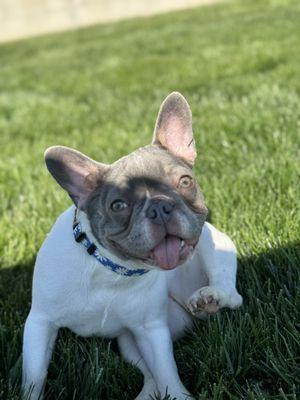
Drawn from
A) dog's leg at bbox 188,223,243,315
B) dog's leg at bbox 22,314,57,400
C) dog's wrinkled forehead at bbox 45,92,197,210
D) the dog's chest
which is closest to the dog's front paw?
dog's leg at bbox 188,223,243,315

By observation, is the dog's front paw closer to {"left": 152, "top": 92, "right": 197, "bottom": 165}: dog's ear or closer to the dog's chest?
the dog's chest

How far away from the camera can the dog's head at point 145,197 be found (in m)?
2.15

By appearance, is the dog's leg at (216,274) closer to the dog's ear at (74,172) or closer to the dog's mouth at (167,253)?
the dog's mouth at (167,253)

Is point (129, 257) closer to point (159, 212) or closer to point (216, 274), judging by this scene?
point (159, 212)

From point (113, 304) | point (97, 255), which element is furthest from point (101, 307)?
point (97, 255)

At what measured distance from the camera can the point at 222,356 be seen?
7.49 ft

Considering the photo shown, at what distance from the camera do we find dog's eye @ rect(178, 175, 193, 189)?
7.60ft

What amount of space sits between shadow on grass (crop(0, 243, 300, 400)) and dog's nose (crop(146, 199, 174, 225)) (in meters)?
0.53

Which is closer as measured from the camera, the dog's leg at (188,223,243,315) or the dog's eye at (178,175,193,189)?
the dog's eye at (178,175,193,189)

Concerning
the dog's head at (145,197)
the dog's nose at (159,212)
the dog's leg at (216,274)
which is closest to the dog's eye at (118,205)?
the dog's head at (145,197)

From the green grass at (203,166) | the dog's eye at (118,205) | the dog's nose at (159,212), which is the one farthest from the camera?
the green grass at (203,166)

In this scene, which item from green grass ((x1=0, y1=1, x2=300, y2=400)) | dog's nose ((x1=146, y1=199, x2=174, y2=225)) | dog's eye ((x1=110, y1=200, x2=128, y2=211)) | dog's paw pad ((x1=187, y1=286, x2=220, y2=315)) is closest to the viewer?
dog's nose ((x1=146, y1=199, x2=174, y2=225))

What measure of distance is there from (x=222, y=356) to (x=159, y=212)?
22.7 inches

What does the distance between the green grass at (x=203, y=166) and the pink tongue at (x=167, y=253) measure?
379 mm
